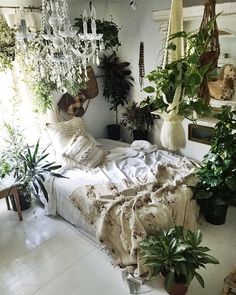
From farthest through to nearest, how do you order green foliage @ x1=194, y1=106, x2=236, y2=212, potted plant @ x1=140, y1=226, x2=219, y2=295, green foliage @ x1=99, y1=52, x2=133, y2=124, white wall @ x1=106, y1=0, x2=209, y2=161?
green foliage @ x1=99, y1=52, x2=133, y2=124, white wall @ x1=106, y1=0, x2=209, y2=161, green foliage @ x1=194, y1=106, x2=236, y2=212, potted plant @ x1=140, y1=226, x2=219, y2=295

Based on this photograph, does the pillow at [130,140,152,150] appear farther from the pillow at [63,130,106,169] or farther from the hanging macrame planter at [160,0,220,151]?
the hanging macrame planter at [160,0,220,151]

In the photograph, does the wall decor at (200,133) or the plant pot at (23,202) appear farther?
the wall decor at (200,133)

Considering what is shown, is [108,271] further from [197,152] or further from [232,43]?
[232,43]

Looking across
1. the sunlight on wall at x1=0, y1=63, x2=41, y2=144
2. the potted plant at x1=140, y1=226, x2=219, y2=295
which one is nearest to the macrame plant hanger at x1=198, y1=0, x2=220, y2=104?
the potted plant at x1=140, y1=226, x2=219, y2=295

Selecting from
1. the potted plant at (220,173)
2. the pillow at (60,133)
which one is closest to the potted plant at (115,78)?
the pillow at (60,133)

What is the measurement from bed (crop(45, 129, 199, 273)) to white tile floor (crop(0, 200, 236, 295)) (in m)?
0.16

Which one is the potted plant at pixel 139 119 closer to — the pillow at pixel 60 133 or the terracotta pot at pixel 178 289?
the pillow at pixel 60 133

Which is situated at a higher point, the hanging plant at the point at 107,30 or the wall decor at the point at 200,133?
the hanging plant at the point at 107,30

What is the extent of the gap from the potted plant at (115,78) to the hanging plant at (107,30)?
1.00 ft

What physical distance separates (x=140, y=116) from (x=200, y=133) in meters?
0.98

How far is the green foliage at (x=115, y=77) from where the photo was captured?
444 cm

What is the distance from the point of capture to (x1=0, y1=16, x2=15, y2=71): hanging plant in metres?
3.04

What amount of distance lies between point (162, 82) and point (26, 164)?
2.21 meters

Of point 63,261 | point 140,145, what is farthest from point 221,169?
point 63,261
